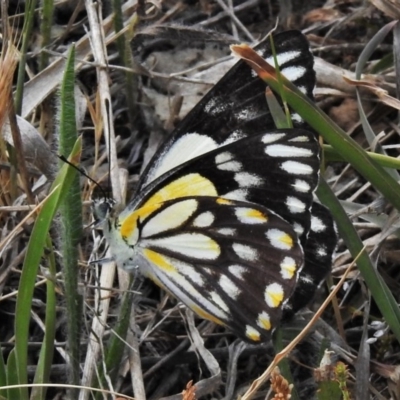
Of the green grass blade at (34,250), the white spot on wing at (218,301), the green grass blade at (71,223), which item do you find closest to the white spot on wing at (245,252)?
the white spot on wing at (218,301)

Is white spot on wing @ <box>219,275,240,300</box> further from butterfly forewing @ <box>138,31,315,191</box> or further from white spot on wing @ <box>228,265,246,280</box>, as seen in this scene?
butterfly forewing @ <box>138,31,315,191</box>

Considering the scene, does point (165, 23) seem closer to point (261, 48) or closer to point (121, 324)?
point (261, 48)

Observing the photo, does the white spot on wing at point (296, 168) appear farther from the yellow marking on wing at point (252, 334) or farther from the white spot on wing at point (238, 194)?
the yellow marking on wing at point (252, 334)

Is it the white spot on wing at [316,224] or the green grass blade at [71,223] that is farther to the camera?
the white spot on wing at [316,224]

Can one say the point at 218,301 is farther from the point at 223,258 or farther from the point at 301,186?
the point at 301,186

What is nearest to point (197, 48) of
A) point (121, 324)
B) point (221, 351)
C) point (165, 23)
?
point (165, 23)

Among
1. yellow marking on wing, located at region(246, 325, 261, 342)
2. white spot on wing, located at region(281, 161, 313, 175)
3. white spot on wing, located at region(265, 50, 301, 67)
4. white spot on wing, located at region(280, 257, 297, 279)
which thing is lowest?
yellow marking on wing, located at region(246, 325, 261, 342)

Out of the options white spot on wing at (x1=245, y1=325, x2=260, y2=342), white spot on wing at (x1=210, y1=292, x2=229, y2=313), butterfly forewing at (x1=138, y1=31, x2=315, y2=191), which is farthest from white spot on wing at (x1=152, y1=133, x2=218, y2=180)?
white spot on wing at (x1=245, y1=325, x2=260, y2=342)
